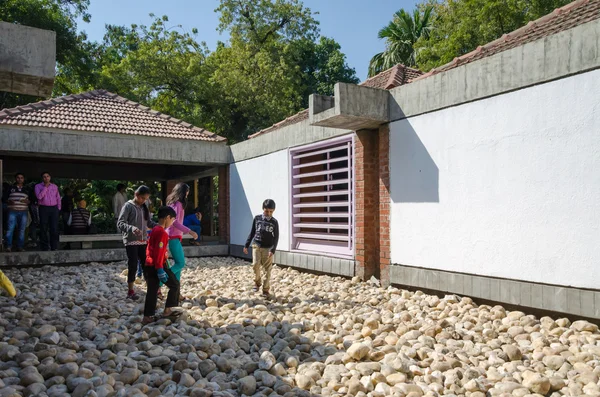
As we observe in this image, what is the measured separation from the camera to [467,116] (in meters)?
6.06

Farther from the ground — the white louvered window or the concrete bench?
the white louvered window

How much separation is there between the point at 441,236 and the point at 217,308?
3.22m

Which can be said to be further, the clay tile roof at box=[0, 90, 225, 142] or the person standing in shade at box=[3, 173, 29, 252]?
the clay tile roof at box=[0, 90, 225, 142]

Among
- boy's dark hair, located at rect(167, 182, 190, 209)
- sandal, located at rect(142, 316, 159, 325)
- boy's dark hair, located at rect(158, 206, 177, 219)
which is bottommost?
sandal, located at rect(142, 316, 159, 325)

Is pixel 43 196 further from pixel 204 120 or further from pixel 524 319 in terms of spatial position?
pixel 204 120

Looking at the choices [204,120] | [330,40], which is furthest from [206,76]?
[330,40]

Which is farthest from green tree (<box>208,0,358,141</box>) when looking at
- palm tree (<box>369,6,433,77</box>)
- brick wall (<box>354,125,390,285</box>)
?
→ brick wall (<box>354,125,390,285</box>)

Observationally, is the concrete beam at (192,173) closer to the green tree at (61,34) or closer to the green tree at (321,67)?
the green tree at (61,34)

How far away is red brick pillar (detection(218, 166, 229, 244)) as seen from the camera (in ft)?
42.8

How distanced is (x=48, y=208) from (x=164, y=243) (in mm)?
6817

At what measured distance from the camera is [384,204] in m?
7.49

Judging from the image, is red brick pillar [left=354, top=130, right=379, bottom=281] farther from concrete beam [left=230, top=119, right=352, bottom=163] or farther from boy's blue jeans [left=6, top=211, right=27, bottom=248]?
boy's blue jeans [left=6, top=211, right=27, bottom=248]

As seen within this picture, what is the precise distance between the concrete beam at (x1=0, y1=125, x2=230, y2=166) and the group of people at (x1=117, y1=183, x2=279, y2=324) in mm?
5439

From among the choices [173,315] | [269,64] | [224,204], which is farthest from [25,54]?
[269,64]
